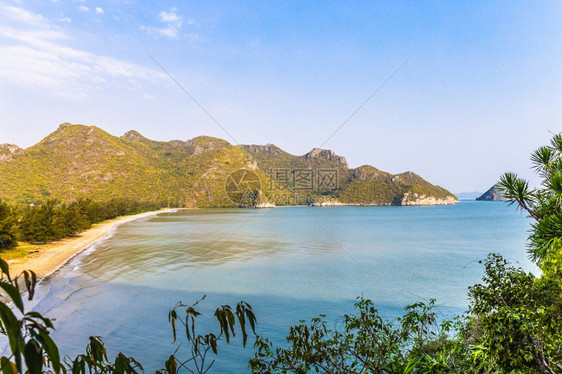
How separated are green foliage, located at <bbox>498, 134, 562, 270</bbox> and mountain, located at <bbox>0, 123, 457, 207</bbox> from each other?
363 ft

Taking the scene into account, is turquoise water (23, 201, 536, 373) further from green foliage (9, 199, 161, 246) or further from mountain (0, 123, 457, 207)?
mountain (0, 123, 457, 207)

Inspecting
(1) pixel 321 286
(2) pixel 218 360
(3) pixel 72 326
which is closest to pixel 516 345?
(2) pixel 218 360

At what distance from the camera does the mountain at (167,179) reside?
111 meters

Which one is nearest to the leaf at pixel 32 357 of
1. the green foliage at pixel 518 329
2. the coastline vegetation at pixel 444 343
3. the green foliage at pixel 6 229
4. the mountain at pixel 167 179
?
A: the coastline vegetation at pixel 444 343

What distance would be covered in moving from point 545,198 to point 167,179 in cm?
15361

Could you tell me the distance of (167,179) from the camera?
149750 millimetres

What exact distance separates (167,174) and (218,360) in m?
154

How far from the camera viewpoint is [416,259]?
29531 millimetres

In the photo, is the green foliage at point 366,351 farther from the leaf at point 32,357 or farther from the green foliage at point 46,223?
the green foliage at point 46,223

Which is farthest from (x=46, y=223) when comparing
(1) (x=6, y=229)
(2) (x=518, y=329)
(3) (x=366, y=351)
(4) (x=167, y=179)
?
(4) (x=167, y=179)

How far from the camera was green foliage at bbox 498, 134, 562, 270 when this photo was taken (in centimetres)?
759

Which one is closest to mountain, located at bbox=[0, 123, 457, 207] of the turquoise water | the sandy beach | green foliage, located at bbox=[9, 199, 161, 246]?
green foliage, located at bbox=[9, 199, 161, 246]

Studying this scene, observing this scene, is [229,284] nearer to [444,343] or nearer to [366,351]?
[366,351]

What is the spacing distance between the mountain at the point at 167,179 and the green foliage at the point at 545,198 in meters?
111
